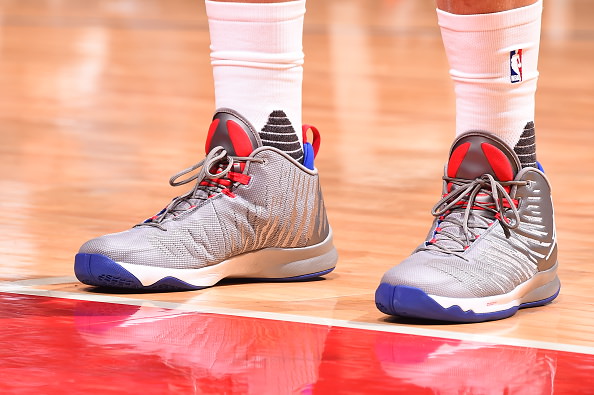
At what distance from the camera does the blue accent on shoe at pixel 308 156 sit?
1.59 m

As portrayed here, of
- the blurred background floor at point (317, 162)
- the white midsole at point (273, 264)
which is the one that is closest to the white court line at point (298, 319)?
the blurred background floor at point (317, 162)

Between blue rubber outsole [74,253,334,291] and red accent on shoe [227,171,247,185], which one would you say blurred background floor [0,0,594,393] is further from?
red accent on shoe [227,171,247,185]

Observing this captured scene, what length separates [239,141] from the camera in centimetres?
154

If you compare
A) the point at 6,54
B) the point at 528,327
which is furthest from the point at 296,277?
the point at 6,54

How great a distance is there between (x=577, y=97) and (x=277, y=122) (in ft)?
7.00

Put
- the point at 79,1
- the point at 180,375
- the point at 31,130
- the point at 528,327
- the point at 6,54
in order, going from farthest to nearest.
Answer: the point at 79,1, the point at 6,54, the point at 31,130, the point at 528,327, the point at 180,375

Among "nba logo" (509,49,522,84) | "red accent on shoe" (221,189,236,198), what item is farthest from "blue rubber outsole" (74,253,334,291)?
"nba logo" (509,49,522,84)

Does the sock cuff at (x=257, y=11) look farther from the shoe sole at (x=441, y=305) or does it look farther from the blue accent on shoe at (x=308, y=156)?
the shoe sole at (x=441, y=305)

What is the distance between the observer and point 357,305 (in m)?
1.41

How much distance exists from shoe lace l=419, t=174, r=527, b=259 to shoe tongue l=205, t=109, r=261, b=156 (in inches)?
9.7

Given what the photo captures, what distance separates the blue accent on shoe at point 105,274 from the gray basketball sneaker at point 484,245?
11.3 inches

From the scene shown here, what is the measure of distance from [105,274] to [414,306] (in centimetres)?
36

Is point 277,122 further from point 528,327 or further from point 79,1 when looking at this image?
point 79,1

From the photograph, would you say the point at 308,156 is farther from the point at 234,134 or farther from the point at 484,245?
the point at 484,245
